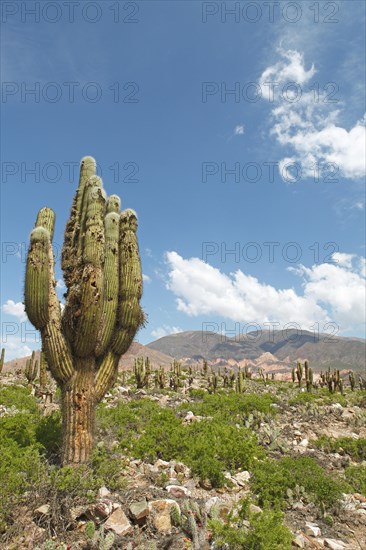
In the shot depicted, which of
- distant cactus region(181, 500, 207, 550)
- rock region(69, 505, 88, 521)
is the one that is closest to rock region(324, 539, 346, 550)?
distant cactus region(181, 500, 207, 550)

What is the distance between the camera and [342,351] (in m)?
139

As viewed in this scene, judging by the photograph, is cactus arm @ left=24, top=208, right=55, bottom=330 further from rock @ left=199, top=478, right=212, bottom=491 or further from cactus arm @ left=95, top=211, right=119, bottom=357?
rock @ left=199, top=478, right=212, bottom=491

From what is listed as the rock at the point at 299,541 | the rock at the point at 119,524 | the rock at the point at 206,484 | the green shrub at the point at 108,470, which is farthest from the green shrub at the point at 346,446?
the rock at the point at 119,524

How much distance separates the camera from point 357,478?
754 cm

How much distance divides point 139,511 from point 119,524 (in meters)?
0.30

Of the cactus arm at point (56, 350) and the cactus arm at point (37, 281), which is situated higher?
the cactus arm at point (37, 281)

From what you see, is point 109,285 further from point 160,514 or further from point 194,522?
point 194,522

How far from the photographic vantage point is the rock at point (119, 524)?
4.84 metres

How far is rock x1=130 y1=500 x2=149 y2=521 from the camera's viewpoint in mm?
5102

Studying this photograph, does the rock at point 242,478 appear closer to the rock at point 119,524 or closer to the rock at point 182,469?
the rock at point 182,469

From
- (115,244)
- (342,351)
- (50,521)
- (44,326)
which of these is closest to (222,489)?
(50,521)

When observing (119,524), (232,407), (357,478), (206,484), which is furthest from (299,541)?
(232,407)

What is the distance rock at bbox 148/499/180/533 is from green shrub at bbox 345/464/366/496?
3802mm

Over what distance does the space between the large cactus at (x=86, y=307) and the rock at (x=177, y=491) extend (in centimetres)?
157
